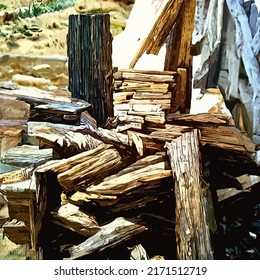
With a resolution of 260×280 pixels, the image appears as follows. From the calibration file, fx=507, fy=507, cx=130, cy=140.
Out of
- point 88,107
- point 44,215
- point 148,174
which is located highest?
point 88,107

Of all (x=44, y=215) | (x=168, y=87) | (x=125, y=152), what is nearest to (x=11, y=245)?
(x=44, y=215)

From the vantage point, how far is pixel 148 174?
3.59 ft

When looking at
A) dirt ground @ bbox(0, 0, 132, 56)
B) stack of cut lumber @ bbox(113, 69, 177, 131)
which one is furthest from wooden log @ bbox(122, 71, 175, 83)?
dirt ground @ bbox(0, 0, 132, 56)

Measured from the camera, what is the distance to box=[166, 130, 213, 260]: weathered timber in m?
1.08

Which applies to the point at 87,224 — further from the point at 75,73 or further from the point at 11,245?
the point at 75,73

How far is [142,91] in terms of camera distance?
116 centimetres

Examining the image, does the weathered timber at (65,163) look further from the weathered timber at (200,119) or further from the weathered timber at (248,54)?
the weathered timber at (248,54)

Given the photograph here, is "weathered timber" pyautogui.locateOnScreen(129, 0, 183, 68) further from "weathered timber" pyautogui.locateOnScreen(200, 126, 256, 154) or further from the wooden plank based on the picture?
"weathered timber" pyautogui.locateOnScreen(200, 126, 256, 154)

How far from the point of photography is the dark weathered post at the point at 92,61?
1.09m

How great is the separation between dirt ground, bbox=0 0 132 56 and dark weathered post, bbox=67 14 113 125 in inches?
0.9

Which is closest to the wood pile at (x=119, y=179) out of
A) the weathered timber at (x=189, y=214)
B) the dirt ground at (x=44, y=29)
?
the weathered timber at (x=189, y=214)

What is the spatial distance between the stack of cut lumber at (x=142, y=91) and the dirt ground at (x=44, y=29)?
0.11 metres

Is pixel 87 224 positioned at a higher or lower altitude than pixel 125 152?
lower
